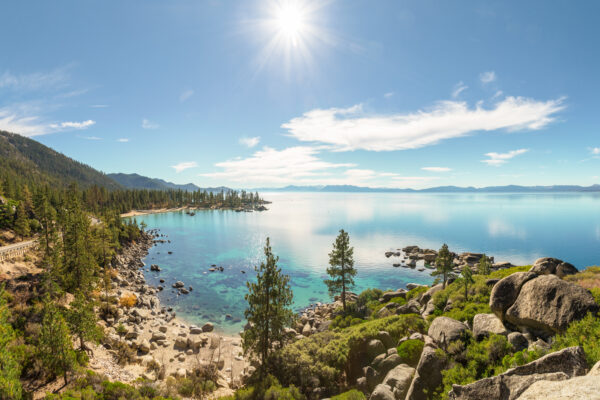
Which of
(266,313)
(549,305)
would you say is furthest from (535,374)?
(266,313)

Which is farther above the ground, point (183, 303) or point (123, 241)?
point (123, 241)

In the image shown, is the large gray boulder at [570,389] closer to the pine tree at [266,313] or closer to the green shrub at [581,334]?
the green shrub at [581,334]

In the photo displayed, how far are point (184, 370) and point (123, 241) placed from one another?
77.4 meters

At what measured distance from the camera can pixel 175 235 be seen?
382 feet

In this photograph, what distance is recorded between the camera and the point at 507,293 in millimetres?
17609

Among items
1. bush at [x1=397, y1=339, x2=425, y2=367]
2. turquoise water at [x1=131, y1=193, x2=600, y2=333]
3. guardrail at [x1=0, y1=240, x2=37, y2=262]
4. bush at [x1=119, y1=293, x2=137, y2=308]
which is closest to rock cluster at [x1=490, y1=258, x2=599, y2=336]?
bush at [x1=397, y1=339, x2=425, y2=367]

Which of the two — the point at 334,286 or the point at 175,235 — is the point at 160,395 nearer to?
the point at 334,286

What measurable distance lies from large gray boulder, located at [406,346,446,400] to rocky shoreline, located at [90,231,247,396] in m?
15.5

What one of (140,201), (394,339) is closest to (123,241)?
(394,339)

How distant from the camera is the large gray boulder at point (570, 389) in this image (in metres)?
6.53

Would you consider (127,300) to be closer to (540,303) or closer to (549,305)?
(540,303)

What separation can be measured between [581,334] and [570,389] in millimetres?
8923

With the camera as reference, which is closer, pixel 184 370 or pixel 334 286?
pixel 184 370

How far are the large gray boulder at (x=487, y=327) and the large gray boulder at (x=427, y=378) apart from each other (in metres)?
3.68
